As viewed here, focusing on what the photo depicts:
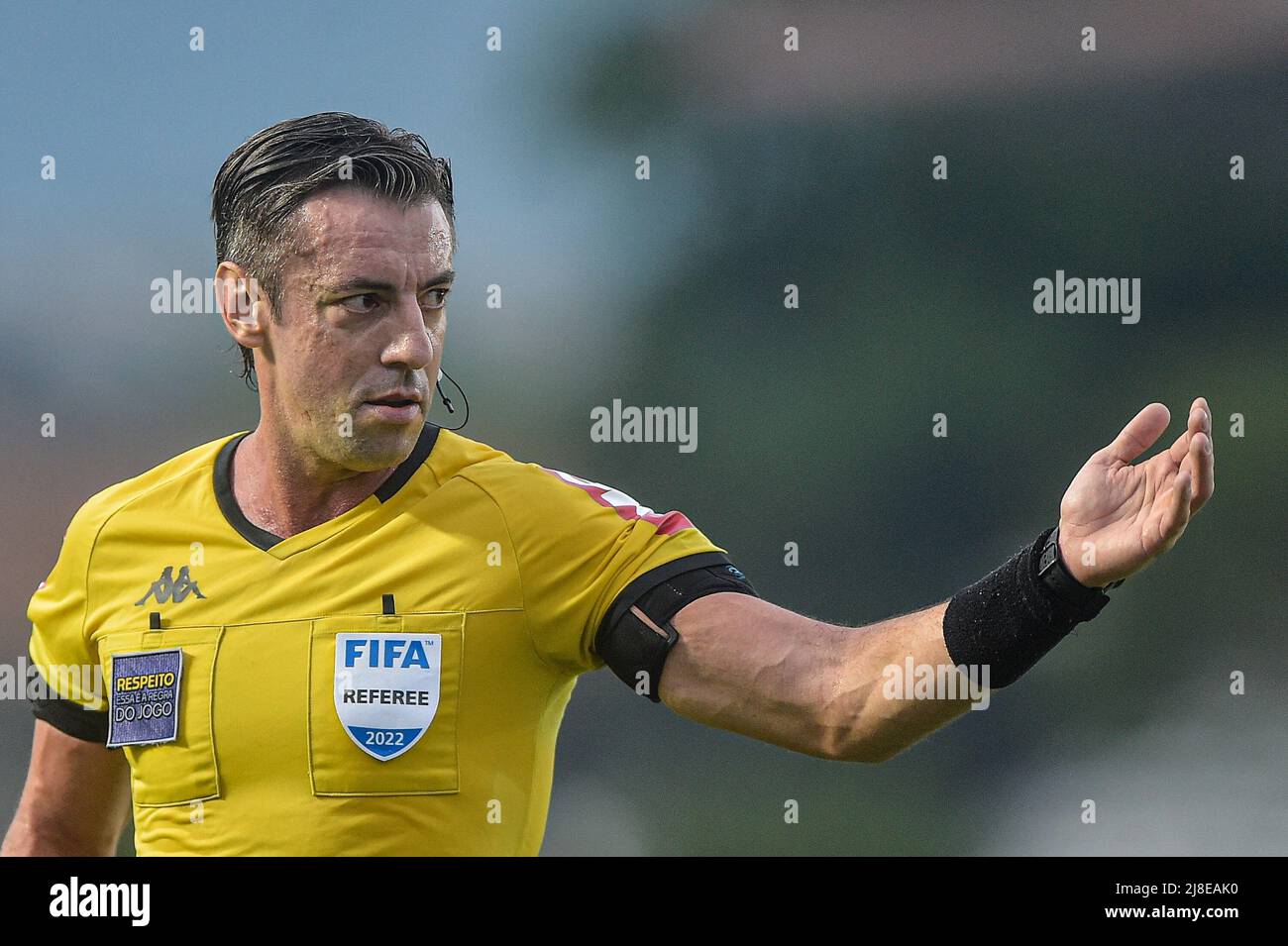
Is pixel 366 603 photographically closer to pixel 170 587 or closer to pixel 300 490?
pixel 300 490

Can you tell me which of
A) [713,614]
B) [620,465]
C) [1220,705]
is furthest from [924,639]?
[1220,705]

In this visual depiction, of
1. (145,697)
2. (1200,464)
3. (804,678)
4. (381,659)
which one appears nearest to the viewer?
(1200,464)

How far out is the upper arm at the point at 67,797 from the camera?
11.7ft

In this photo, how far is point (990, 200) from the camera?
38.0 ft

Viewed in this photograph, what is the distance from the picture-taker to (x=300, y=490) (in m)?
3.41

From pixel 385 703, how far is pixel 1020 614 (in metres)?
1.25

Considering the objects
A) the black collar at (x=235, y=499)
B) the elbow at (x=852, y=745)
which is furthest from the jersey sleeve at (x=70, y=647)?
the elbow at (x=852, y=745)

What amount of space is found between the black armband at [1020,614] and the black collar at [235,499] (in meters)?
1.22

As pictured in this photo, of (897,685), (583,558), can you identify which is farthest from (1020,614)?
(583,558)

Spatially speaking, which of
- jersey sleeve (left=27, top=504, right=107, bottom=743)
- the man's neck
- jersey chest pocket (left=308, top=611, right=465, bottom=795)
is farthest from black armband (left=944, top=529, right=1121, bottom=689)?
jersey sleeve (left=27, top=504, right=107, bottom=743)

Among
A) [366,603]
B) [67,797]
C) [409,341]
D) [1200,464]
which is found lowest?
[67,797]

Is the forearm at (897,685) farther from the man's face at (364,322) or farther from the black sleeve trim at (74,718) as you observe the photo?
the black sleeve trim at (74,718)

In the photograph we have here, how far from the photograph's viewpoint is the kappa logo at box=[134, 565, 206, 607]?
11.1 ft

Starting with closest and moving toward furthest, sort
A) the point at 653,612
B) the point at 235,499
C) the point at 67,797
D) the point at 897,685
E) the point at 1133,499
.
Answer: the point at 1133,499
the point at 897,685
the point at 653,612
the point at 235,499
the point at 67,797
